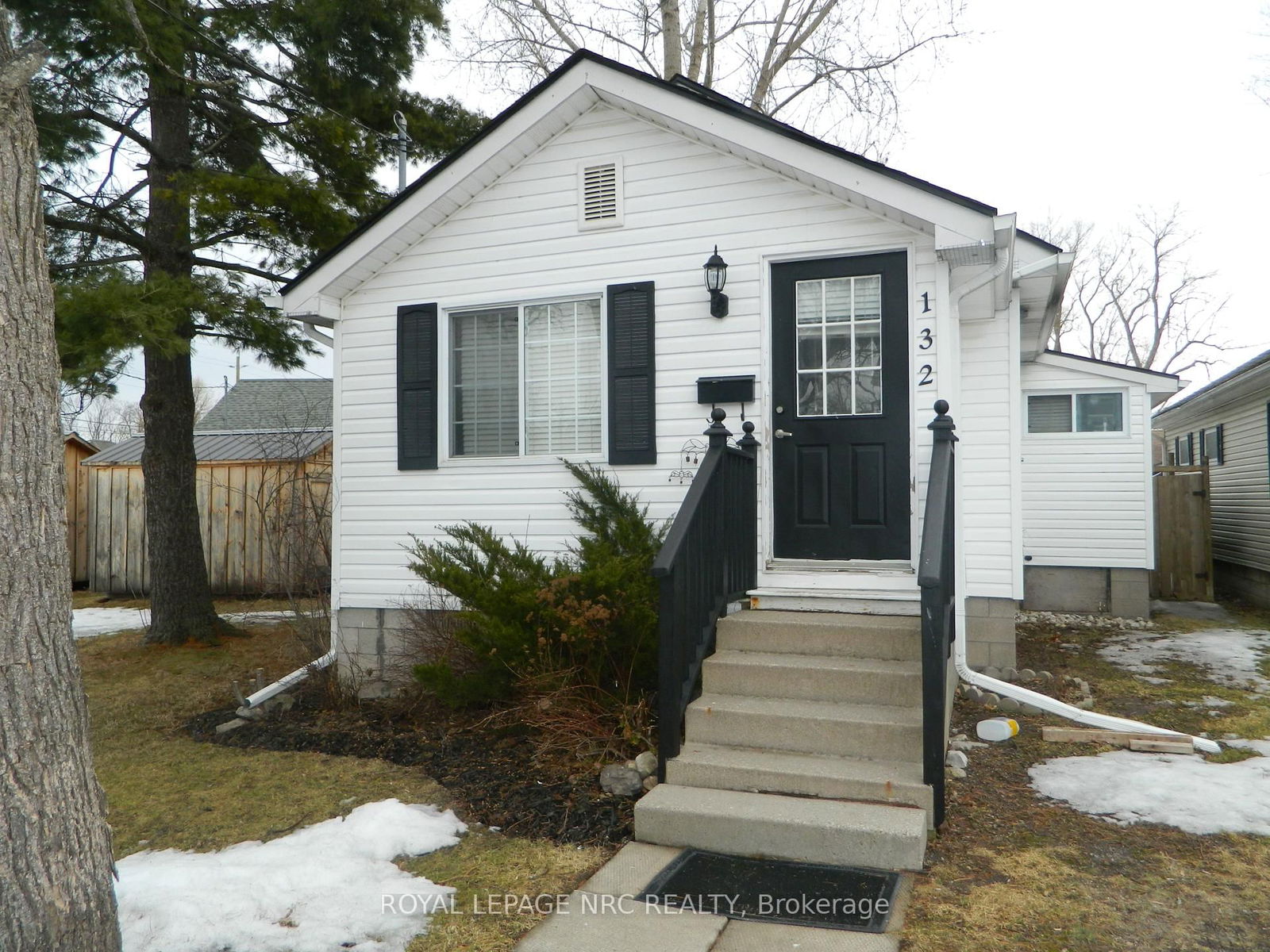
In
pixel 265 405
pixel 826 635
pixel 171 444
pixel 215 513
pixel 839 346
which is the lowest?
pixel 826 635

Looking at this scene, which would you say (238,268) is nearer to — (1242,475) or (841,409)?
(841,409)

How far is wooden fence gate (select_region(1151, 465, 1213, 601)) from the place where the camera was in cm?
1160

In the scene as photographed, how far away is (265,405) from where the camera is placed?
61.4 ft

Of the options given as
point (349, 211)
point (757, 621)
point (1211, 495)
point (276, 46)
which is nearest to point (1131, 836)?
point (757, 621)

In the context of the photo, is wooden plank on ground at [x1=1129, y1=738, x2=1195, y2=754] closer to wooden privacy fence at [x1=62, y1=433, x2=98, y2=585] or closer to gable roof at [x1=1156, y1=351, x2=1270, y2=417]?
gable roof at [x1=1156, y1=351, x2=1270, y2=417]

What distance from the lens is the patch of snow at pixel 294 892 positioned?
3.12 metres

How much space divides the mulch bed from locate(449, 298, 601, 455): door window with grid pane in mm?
2015

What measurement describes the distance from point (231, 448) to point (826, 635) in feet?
36.5

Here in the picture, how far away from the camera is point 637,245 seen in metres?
6.32

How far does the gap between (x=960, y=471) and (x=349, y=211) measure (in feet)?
20.5

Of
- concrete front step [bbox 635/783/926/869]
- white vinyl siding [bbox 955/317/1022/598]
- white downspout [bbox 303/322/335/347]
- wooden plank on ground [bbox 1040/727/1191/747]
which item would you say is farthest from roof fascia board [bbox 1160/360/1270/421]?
white downspout [bbox 303/322/335/347]

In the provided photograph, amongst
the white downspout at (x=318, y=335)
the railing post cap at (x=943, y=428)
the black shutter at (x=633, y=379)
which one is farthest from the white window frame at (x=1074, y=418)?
the white downspout at (x=318, y=335)

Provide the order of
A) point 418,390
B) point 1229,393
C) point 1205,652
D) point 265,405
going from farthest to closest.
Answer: point 265,405 < point 1229,393 < point 1205,652 < point 418,390

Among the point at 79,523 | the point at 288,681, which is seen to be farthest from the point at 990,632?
the point at 79,523
